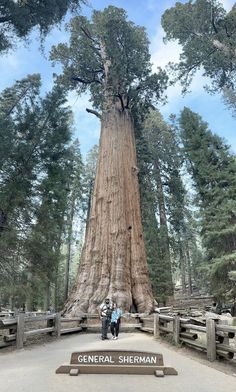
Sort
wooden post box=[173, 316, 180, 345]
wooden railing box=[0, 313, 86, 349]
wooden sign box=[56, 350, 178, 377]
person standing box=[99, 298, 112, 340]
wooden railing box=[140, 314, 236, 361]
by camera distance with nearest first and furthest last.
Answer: wooden sign box=[56, 350, 178, 377] → wooden railing box=[140, 314, 236, 361] → wooden railing box=[0, 313, 86, 349] → wooden post box=[173, 316, 180, 345] → person standing box=[99, 298, 112, 340]

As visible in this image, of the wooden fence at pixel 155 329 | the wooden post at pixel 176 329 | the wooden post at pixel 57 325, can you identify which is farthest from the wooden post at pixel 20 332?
the wooden post at pixel 176 329

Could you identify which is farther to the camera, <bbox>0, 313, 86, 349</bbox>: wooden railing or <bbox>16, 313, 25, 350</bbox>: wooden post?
<bbox>16, 313, 25, 350</bbox>: wooden post

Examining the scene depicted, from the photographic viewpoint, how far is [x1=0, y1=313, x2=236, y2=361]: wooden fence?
22.2ft

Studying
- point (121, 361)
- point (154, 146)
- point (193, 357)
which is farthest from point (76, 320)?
point (154, 146)

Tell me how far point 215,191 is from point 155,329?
8.71 metres

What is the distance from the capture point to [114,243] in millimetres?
13734

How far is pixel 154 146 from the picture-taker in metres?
28.1

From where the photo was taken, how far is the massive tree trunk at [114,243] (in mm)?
12953

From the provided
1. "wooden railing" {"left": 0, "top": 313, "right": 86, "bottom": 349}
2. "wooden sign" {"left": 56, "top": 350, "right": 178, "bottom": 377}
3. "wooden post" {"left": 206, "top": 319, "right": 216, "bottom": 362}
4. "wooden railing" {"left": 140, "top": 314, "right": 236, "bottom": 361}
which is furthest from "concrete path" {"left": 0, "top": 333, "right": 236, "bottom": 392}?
"wooden railing" {"left": 0, "top": 313, "right": 86, "bottom": 349}

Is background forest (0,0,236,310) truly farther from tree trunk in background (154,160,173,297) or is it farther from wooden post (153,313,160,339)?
wooden post (153,313,160,339)

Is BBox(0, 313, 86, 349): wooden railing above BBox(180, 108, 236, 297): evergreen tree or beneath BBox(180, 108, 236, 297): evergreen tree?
beneath

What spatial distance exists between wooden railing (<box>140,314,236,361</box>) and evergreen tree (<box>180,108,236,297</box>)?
5938mm

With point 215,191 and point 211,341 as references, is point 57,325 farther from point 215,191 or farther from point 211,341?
point 215,191

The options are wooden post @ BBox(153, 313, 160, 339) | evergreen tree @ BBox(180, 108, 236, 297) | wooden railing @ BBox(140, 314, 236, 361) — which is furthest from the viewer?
evergreen tree @ BBox(180, 108, 236, 297)
